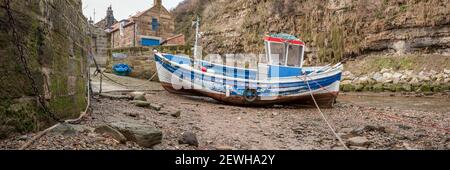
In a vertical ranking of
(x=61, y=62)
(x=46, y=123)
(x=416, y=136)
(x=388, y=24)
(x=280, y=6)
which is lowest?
(x=416, y=136)

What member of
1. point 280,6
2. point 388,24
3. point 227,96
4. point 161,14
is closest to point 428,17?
point 388,24

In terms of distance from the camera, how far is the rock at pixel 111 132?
3.68 m

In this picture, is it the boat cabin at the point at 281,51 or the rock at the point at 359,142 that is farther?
the boat cabin at the point at 281,51

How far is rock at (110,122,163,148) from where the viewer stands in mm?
3734

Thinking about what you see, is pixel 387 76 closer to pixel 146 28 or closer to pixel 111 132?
pixel 111 132

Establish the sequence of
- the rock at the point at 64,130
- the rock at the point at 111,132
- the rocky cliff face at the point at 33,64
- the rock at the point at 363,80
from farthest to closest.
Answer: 1. the rock at the point at 363,80
2. the rock at the point at 111,132
3. the rock at the point at 64,130
4. the rocky cliff face at the point at 33,64

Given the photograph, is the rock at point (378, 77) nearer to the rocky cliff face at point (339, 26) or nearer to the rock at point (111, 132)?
the rocky cliff face at point (339, 26)

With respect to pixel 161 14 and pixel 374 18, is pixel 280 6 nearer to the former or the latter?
pixel 374 18

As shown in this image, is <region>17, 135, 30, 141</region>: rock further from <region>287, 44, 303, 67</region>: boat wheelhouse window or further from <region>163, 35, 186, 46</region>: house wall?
<region>163, 35, 186, 46</region>: house wall

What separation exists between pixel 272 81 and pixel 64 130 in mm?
7631

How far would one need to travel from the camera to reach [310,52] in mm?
23000

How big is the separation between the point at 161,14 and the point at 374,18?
66.0 ft

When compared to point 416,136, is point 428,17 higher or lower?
higher

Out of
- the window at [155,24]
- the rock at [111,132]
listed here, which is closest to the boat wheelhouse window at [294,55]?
the rock at [111,132]
